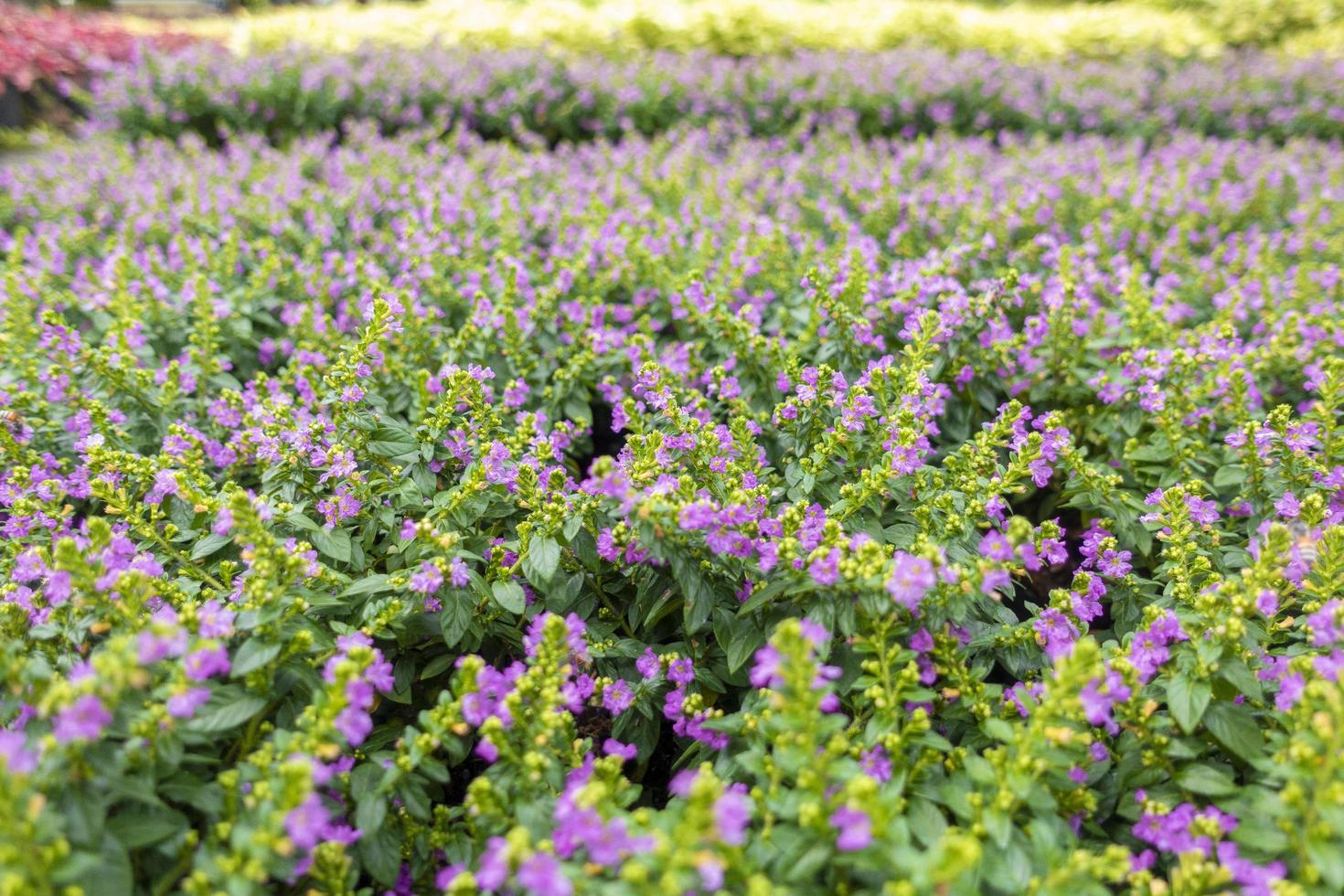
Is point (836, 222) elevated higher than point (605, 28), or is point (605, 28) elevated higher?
point (605, 28)

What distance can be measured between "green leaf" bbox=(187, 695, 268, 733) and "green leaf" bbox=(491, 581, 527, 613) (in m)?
0.56

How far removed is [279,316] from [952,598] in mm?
3082

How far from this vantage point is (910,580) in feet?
5.91

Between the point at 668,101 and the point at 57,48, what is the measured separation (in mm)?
7787

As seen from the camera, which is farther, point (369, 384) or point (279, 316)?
point (279, 316)

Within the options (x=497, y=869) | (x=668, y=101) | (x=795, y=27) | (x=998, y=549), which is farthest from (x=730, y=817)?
(x=795, y=27)

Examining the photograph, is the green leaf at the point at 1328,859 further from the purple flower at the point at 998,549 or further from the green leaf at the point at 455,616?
the green leaf at the point at 455,616

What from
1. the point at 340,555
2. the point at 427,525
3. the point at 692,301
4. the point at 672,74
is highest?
the point at 672,74

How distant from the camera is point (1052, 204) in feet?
15.0

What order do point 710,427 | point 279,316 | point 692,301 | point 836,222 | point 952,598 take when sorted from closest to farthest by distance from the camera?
point 952,598 → point 710,427 → point 692,301 → point 279,316 → point 836,222

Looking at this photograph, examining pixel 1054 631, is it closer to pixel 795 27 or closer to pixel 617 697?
pixel 617 697

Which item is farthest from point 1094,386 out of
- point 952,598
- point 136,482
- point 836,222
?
point 136,482

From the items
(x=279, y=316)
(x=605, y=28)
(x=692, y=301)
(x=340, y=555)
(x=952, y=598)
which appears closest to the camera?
(x=952, y=598)

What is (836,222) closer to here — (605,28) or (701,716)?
(701,716)
